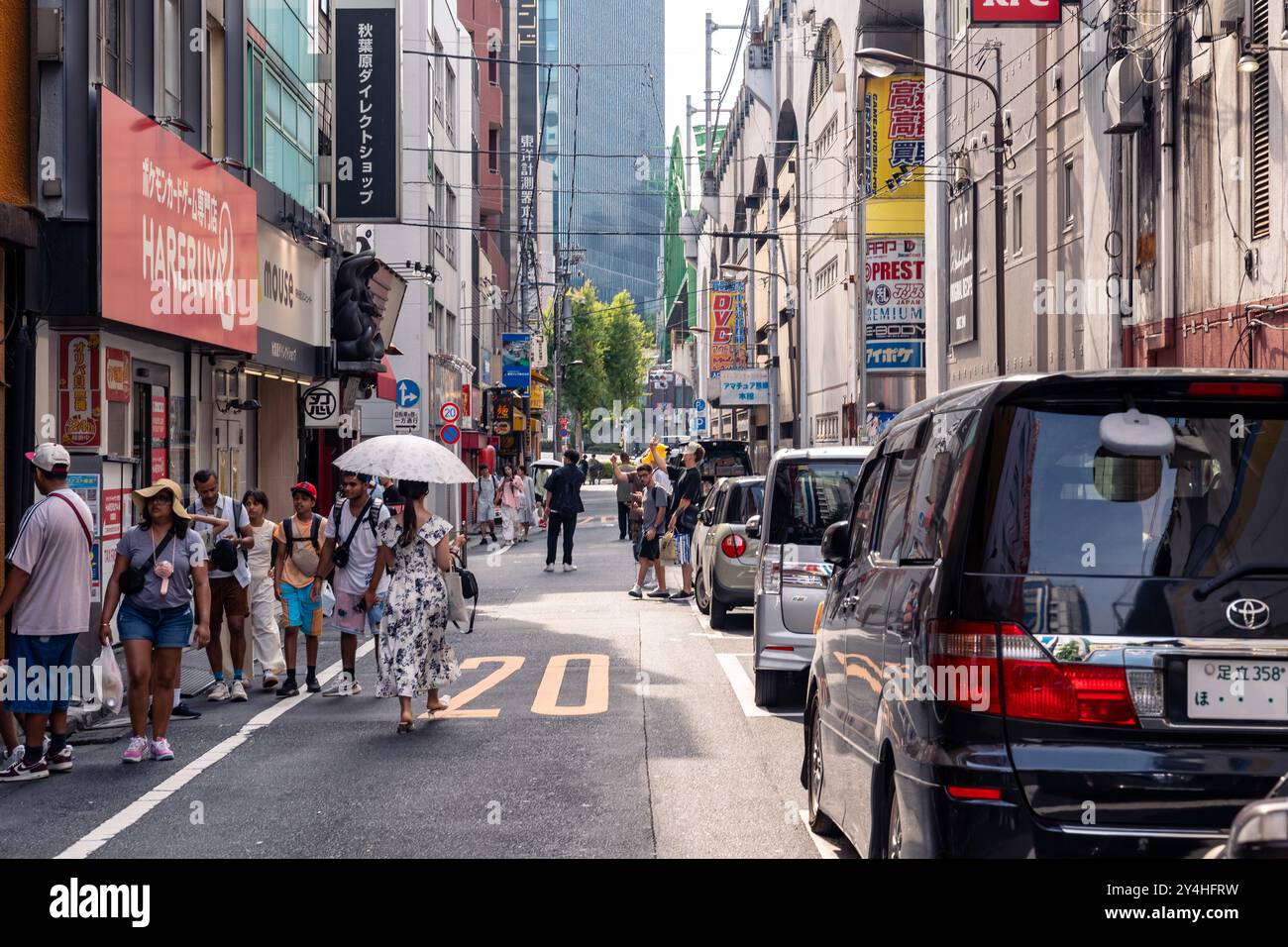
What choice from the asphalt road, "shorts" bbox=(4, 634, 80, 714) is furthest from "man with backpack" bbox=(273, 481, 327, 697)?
"shorts" bbox=(4, 634, 80, 714)

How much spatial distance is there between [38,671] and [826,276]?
45.6m

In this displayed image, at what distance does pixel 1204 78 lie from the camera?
17547 mm

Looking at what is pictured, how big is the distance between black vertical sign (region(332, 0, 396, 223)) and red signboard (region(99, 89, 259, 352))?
18.7ft

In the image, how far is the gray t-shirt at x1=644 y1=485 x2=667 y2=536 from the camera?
910 inches

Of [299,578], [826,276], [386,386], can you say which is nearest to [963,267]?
[386,386]

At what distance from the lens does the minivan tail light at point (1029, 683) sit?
4551mm

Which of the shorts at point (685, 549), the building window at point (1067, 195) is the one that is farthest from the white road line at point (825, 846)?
the building window at point (1067, 195)

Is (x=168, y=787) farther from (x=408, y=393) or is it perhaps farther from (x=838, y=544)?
(x=408, y=393)

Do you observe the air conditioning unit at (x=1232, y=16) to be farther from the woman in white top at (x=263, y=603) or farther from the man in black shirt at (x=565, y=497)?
the man in black shirt at (x=565, y=497)

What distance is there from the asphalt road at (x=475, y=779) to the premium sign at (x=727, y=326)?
6120cm

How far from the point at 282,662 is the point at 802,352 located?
3117 cm

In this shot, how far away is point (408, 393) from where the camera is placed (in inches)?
1248
